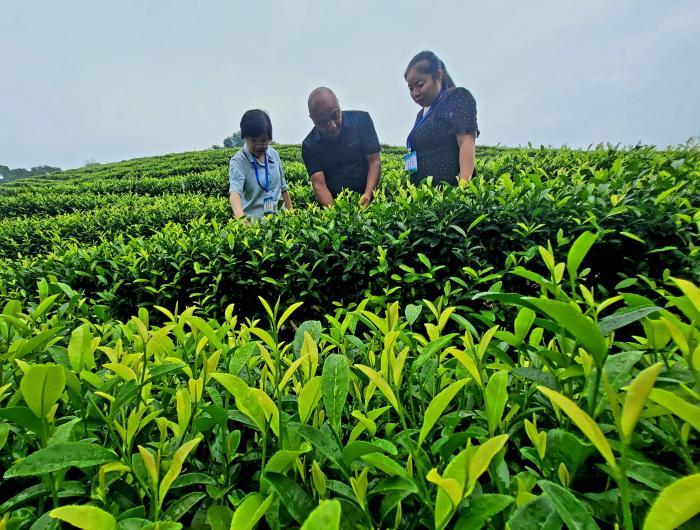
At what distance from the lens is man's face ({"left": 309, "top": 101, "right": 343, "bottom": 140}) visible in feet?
12.6

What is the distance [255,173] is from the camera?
4.29m

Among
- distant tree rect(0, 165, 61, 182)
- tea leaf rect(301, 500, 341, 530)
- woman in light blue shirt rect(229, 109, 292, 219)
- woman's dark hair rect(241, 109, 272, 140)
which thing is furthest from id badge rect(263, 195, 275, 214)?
distant tree rect(0, 165, 61, 182)

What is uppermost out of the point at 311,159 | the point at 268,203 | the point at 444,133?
the point at 444,133

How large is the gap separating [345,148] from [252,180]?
3.58 ft

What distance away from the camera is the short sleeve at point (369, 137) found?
419 cm

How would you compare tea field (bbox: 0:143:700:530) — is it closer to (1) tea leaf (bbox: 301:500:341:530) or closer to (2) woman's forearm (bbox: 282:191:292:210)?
(1) tea leaf (bbox: 301:500:341:530)

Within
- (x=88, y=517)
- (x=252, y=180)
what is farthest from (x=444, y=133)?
(x=88, y=517)

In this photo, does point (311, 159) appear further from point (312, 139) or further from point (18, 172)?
point (18, 172)

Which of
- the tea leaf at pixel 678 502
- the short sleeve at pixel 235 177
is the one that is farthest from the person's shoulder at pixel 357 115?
the tea leaf at pixel 678 502

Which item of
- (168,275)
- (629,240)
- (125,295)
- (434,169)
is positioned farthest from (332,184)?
(629,240)

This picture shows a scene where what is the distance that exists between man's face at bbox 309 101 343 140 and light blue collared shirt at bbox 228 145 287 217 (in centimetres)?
73

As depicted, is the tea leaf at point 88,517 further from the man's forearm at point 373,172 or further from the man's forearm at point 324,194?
the man's forearm at point 373,172

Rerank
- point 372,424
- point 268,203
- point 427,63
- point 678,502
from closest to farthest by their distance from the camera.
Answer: point 678,502 → point 372,424 → point 427,63 → point 268,203

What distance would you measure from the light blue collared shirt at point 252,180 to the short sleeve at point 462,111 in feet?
6.76
